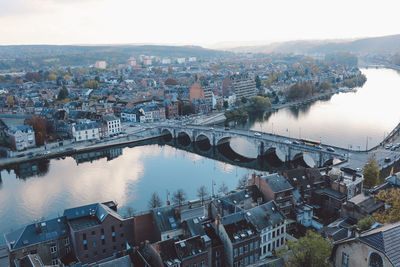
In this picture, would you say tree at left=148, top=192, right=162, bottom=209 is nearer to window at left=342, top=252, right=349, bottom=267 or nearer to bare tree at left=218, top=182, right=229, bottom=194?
bare tree at left=218, top=182, right=229, bottom=194

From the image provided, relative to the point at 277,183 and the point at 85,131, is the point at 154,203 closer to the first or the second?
the point at 277,183

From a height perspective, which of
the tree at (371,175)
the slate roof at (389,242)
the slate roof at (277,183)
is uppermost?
the slate roof at (389,242)

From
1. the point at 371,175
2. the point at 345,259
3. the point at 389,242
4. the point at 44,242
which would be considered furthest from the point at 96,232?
the point at 371,175

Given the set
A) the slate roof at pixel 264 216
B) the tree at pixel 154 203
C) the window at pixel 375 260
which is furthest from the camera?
the tree at pixel 154 203

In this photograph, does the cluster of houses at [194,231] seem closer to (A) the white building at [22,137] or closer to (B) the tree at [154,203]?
(B) the tree at [154,203]

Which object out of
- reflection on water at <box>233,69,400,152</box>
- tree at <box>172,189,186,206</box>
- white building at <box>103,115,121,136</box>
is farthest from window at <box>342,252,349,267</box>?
white building at <box>103,115,121,136</box>

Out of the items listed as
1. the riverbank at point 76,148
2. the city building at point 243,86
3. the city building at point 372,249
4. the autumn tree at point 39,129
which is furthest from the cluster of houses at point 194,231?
the city building at point 243,86

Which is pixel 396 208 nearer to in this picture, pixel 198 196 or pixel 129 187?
pixel 198 196
